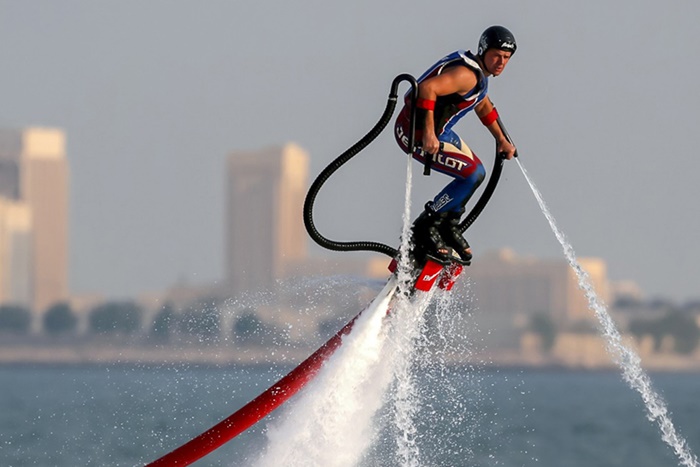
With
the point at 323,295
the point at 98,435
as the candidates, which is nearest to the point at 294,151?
the point at 98,435

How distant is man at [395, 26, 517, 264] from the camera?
1288 centimetres

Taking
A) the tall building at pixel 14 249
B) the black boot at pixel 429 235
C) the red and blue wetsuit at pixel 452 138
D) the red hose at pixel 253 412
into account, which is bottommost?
the tall building at pixel 14 249

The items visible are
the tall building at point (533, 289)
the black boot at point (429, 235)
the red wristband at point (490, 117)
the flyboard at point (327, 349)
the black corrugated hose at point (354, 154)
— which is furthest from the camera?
the tall building at point (533, 289)

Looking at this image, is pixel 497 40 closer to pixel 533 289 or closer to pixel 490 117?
pixel 490 117

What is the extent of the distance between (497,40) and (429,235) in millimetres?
1752

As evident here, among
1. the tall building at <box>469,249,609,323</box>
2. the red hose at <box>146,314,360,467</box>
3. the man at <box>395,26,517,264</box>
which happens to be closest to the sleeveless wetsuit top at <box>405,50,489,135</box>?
the man at <box>395,26,517,264</box>

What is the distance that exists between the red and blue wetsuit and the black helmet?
131 millimetres

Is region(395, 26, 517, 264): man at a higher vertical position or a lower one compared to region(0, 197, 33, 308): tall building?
higher

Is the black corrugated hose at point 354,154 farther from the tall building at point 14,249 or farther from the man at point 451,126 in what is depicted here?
the tall building at point 14,249

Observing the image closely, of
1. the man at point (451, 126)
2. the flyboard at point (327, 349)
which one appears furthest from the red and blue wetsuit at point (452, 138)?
the flyboard at point (327, 349)

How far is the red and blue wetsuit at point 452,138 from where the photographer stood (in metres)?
13.0

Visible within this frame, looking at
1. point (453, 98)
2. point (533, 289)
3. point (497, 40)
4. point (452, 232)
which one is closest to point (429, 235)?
point (452, 232)

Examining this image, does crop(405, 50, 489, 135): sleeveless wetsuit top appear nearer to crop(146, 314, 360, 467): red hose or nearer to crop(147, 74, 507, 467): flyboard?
crop(147, 74, 507, 467): flyboard

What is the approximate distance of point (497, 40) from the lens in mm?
12906
